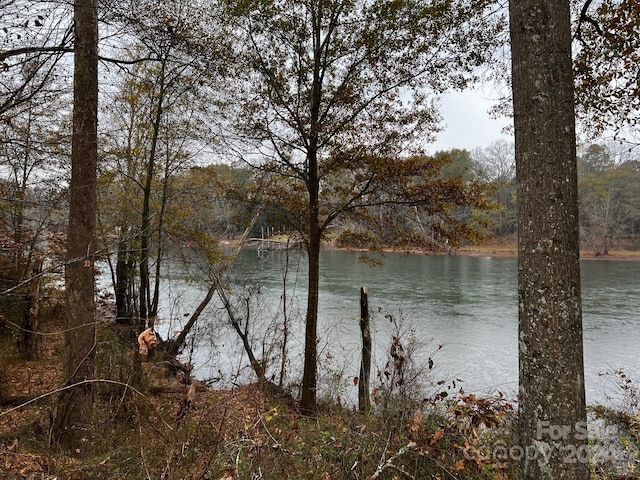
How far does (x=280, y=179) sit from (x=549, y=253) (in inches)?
242

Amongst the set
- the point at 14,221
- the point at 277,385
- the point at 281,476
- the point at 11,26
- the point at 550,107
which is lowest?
the point at 277,385

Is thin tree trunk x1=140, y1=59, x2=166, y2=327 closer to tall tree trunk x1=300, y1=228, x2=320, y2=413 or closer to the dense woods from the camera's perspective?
the dense woods

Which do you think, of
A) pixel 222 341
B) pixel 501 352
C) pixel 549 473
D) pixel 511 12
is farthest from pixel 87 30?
pixel 501 352

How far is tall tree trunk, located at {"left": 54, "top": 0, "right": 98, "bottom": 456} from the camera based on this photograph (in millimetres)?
3959

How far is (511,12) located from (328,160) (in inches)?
198

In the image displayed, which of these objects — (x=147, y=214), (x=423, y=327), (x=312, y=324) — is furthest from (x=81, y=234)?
(x=423, y=327)

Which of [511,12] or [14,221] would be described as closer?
[511,12]

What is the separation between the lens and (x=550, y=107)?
6.87 feet

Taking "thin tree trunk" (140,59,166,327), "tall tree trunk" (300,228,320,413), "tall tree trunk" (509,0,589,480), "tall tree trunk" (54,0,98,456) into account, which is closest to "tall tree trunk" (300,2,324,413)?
"tall tree trunk" (300,228,320,413)

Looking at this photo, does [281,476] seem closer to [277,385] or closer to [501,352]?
[277,385]

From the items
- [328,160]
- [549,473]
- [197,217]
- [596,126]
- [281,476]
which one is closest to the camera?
[549,473]

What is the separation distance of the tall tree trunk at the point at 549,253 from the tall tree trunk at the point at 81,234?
12.3 feet

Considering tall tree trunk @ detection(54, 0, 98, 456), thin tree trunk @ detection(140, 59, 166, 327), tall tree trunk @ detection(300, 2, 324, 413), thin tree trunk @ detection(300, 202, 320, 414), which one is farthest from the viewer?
thin tree trunk @ detection(140, 59, 166, 327)

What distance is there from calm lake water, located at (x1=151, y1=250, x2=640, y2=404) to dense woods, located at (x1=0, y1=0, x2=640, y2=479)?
0.77m
